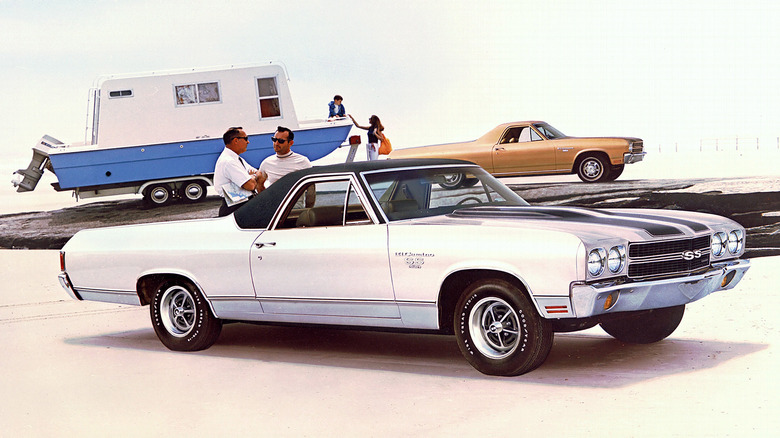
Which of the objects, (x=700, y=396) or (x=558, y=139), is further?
(x=558, y=139)

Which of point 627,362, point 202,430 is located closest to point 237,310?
point 202,430

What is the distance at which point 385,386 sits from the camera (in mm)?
6406

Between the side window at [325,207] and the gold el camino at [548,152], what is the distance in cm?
1245

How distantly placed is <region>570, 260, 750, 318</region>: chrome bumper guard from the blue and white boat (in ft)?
50.4

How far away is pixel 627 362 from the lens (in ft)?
22.4

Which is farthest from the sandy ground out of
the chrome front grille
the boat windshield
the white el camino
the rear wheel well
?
the boat windshield

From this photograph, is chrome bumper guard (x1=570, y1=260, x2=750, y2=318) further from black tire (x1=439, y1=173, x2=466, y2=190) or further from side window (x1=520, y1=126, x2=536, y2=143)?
side window (x1=520, y1=126, x2=536, y2=143)

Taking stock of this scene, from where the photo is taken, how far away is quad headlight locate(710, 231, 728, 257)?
22.2 ft

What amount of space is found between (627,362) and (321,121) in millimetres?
15724

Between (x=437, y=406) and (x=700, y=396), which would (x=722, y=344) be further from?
(x=437, y=406)

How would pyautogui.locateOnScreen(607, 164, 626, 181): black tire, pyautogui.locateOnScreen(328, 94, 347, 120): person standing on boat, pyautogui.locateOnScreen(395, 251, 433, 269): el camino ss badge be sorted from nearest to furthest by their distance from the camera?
pyautogui.locateOnScreen(395, 251, 433, 269): el camino ss badge → pyautogui.locateOnScreen(607, 164, 626, 181): black tire → pyautogui.locateOnScreen(328, 94, 347, 120): person standing on boat

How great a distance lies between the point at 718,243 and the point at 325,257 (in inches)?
109

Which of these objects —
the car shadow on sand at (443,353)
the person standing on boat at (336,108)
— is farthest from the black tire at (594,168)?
the car shadow on sand at (443,353)

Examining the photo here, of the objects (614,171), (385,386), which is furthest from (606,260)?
(614,171)
